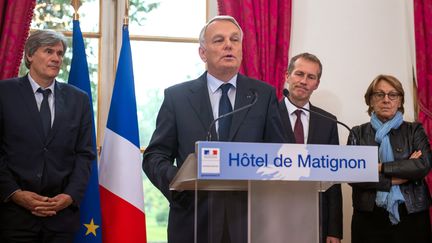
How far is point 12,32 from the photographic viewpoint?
414cm

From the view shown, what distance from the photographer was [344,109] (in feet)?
Result: 15.1

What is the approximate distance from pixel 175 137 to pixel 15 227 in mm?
1156

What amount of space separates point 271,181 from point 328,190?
66.6 inches

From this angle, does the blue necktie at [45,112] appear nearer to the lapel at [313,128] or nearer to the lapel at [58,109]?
the lapel at [58,109]

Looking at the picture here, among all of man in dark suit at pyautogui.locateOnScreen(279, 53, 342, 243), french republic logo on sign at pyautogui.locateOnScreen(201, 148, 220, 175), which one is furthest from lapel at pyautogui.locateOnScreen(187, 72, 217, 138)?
man in dark suit at pyautogui.locateOnScreen(279, 53, 342, 243)

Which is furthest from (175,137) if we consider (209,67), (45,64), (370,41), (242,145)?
(370,41)

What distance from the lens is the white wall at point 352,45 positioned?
15.2 feet

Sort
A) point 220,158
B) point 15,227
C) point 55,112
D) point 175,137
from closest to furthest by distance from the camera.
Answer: point 220,158, point 175,137, point 15,227, point 55,112

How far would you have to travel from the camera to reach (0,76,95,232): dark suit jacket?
10.4ft

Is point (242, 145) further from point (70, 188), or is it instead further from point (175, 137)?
point (70, 188)

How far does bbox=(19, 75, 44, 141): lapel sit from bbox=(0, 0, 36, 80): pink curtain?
0.73 m

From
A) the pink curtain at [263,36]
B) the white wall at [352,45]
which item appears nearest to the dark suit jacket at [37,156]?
the pink curtain at [263,36]

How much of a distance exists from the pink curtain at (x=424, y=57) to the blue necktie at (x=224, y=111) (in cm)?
244

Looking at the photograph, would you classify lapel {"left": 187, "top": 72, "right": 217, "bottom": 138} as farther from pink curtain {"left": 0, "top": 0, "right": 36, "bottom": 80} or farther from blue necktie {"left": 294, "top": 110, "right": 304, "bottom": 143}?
pink curtain {"left": 0, "top": 0, "right": 36, "bottom": 80}
